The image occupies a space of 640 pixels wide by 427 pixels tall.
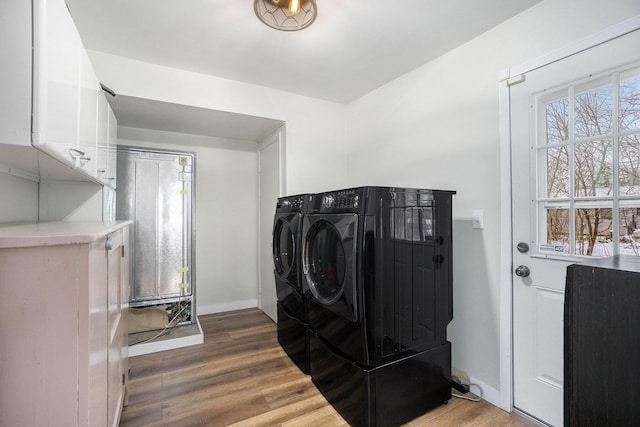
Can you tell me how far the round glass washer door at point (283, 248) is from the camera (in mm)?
2227

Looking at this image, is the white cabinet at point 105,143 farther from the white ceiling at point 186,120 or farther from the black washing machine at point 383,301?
the black washing machine at point 383,301

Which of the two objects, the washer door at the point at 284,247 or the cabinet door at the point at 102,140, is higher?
the cabinet door at the point at 102,140

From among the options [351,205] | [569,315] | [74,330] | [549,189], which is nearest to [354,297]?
[351,205]

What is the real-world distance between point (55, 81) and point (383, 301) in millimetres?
1691

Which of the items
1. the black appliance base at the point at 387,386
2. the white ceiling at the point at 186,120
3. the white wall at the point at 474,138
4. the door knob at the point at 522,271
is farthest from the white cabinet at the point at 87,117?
the door knob at the point at 522,271

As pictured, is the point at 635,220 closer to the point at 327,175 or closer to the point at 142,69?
the point at 327,175

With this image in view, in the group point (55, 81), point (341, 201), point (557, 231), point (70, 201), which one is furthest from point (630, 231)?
point (70, 201)

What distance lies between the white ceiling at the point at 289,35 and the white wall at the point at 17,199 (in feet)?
3.54

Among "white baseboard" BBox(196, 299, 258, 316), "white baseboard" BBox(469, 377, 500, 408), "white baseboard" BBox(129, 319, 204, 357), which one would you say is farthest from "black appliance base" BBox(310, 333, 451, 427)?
"white baseboard" BBox(196, 299, 258, 316)

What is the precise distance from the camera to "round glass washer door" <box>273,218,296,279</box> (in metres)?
2.23

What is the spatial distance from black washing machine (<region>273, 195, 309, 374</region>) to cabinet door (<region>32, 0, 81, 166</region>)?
1.34 m

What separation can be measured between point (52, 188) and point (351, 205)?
2030 mm

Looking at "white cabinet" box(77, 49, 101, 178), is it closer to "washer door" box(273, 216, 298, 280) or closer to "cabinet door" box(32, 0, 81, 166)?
"cabinet door" box(32, 0, 81, 166)

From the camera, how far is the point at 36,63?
87cm
